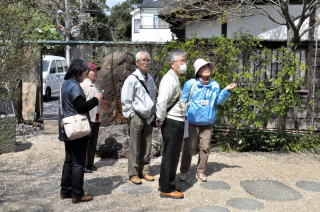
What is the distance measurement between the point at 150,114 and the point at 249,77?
2.66 m

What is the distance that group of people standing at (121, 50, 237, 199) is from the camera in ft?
15.0

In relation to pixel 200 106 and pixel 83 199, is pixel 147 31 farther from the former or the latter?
pixel 83 199

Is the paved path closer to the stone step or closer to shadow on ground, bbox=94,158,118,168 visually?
the stone step

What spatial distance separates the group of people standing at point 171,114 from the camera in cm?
456

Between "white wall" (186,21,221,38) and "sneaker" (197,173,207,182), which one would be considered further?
"white wall" (186,21,221,38)

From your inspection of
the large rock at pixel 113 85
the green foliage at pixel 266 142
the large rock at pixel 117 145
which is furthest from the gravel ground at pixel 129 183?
the large rock at pixel 113 85

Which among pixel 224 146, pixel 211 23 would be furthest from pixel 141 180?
pixel 211 23

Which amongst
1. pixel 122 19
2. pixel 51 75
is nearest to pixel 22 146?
pixel 51 75

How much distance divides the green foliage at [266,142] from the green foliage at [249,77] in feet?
0.61

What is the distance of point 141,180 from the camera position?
17.5 feet

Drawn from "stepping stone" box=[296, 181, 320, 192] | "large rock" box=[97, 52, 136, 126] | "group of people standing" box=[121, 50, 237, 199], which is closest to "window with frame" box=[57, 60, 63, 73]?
"large rock" box=[97, 52, 136, 126]

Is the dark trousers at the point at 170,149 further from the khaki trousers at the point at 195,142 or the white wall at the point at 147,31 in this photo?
the white wall at the point at 147,31

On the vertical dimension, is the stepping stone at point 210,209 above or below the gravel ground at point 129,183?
below

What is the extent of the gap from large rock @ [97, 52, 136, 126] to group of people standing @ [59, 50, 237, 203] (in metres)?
2.27
